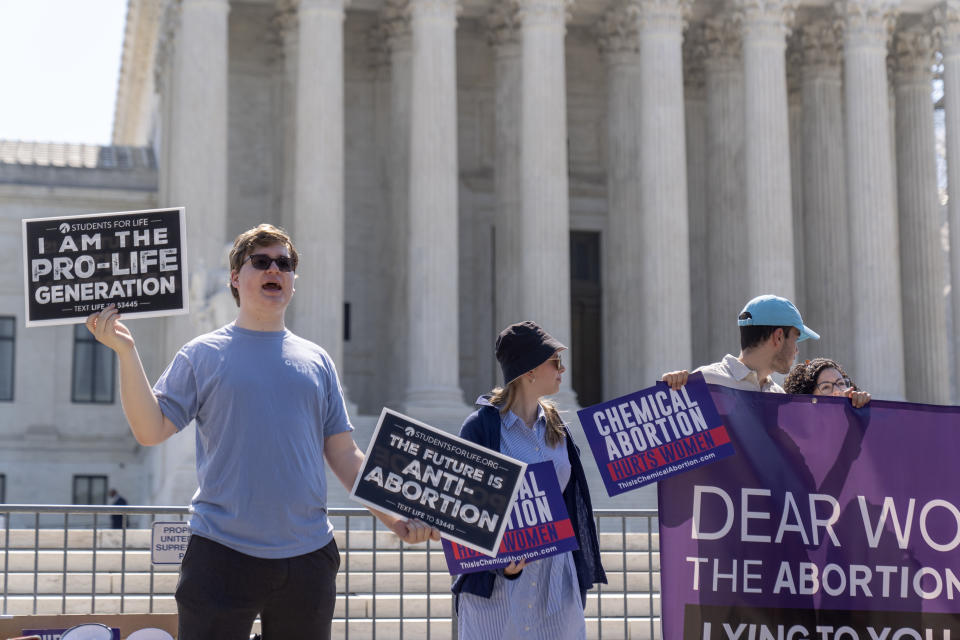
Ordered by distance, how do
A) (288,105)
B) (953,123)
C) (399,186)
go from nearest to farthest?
(288,105) < (399,186) < (953,123)

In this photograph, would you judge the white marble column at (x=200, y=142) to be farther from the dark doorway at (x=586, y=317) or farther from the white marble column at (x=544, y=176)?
the dark doorway at (x=586, y=317)

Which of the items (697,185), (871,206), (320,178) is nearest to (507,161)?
(320,178)

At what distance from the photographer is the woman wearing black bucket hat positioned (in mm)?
8414

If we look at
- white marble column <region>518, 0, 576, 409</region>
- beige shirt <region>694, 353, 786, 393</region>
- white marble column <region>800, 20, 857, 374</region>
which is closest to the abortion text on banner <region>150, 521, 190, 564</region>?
beige shirt <region>694, 353, 786, 393</region>

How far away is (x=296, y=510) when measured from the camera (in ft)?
23.8

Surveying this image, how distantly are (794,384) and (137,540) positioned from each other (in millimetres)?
12963

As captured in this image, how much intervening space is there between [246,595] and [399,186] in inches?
1370

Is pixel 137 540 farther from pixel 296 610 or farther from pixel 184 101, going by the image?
pixel 184 101

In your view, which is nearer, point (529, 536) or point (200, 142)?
point (529, 536)

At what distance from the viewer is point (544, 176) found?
3900 cm

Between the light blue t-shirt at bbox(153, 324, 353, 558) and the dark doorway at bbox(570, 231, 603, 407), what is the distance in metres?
37.2

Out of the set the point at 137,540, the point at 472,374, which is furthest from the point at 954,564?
the point at 472,374

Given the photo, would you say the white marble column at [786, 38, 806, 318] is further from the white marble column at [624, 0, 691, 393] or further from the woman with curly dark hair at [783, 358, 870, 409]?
the woman with curly dark hair at [783, 358, 870, 409]

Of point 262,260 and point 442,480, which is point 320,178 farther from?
point 262,260
